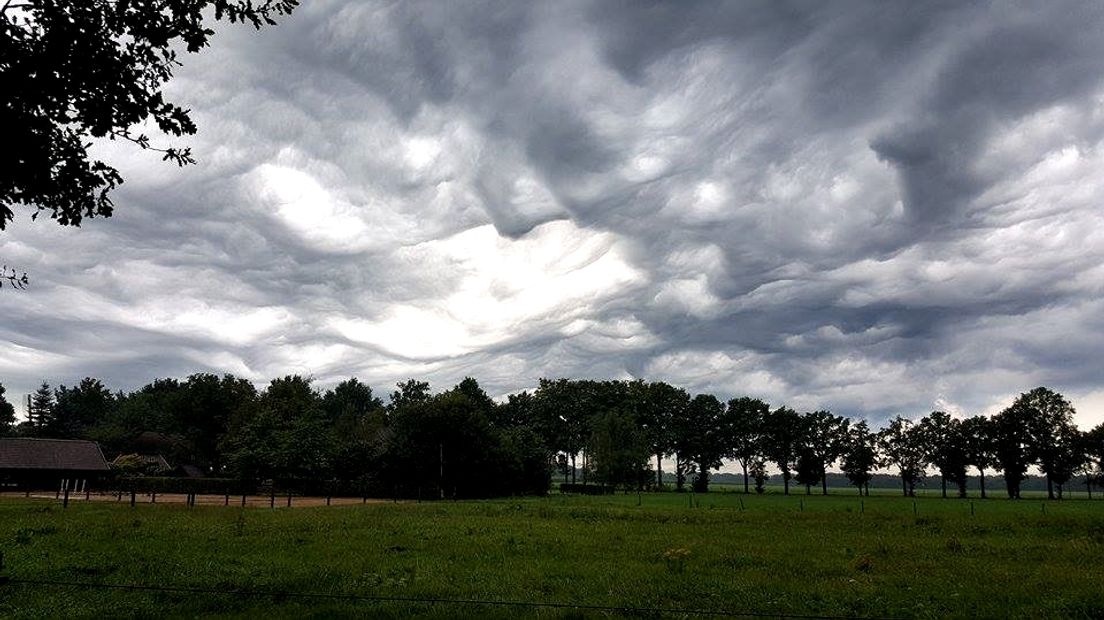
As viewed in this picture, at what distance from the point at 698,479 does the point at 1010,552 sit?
4556 inches

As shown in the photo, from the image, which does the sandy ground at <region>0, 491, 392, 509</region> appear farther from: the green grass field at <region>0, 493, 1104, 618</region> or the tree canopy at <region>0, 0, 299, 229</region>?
the tree canopy at <region>0, 0, 299, 229</region>

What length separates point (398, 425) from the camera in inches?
3233

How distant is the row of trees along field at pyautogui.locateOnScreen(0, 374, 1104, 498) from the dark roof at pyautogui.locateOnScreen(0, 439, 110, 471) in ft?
50.7

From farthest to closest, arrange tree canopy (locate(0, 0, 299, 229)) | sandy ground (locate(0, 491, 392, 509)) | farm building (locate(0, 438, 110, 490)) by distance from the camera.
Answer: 1. farm building (locate(0, 438, 110, 490))
2. sandy ground (locate(0, 491, 392, 509))
3. tree canopy (locate(0, 0, 299, 229))

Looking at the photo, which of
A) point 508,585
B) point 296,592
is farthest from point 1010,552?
point 296,592

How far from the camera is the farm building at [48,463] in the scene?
76125mm

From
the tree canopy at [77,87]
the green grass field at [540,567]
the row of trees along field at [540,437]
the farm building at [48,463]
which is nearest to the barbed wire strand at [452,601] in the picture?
the green grass field at [540,567]

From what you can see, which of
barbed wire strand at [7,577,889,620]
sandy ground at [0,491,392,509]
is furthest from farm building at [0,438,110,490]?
barbed wire strand at [7,577,889,620]

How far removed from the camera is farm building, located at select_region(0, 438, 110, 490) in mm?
76125

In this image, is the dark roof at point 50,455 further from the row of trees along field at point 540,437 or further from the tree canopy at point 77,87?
the tree canopy at point 77,87

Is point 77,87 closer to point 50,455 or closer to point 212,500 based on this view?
point 212,500

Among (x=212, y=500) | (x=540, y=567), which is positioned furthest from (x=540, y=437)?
(x=540, y=567)

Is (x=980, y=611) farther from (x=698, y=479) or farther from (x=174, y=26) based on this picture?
(x=698, y=479)

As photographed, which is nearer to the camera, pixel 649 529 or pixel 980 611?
pixel 980 611
